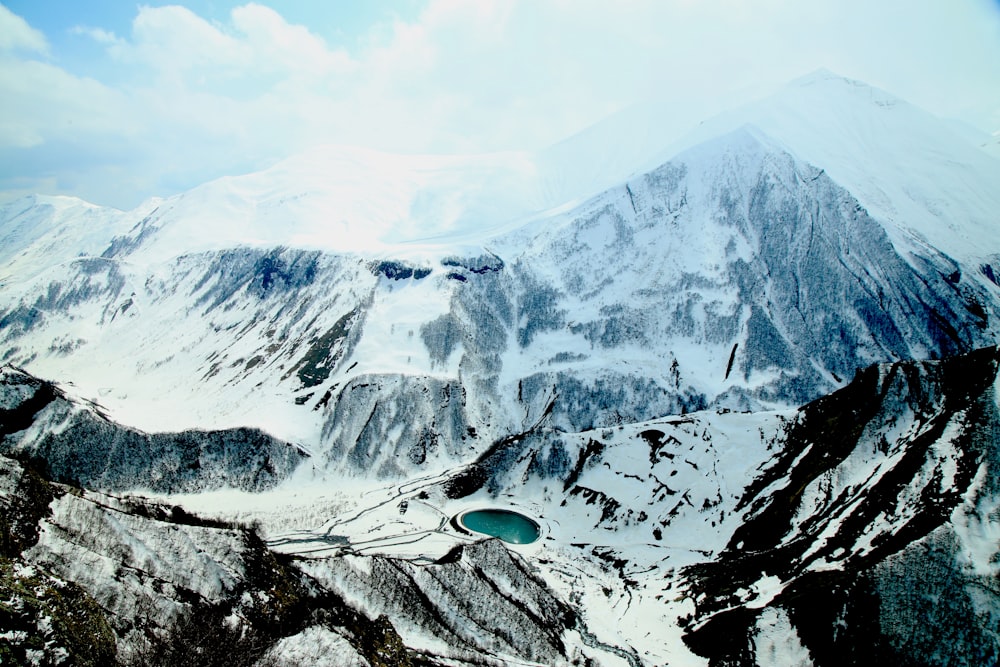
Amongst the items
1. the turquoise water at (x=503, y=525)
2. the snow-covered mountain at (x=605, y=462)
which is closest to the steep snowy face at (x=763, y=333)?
the snow-covered mountain at (x=605, y=462)

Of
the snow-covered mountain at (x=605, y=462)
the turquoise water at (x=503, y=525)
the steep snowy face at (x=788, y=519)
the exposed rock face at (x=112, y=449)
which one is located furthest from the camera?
the exposed rock face at (x=112, y=449)

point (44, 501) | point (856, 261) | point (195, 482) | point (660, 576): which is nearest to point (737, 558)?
point (660, 576)

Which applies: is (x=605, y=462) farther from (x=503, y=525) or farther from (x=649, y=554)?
(x=649, y=554)

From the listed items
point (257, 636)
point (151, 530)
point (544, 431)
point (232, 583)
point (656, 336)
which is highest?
point (656, 336)

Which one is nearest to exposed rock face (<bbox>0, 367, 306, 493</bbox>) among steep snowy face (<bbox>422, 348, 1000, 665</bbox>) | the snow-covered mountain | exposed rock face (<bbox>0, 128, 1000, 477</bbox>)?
the snow-covered mountain

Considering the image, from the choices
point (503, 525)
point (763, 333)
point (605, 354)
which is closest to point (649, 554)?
point (503, 525)

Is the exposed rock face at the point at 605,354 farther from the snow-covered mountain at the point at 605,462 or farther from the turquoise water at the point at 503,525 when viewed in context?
the turquoise water at the point at 503,525

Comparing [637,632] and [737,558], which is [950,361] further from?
[637,632]
